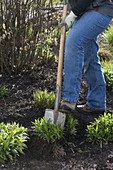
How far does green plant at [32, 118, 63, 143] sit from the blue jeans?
347mm

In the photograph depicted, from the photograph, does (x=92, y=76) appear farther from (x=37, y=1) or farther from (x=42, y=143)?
(x=37, y=1)

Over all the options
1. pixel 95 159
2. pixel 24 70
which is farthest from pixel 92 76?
pixel 24 70

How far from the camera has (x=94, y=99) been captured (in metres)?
4.85

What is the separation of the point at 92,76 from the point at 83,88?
808 mm

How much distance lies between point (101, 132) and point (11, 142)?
0.86m

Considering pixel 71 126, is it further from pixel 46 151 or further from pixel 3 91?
pixel 3 91

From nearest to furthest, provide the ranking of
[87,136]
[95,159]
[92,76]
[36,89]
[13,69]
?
[95,159] < [87,136] < [92,76] < [36,89] < [13,69]

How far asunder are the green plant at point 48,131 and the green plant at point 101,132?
0.28 metres

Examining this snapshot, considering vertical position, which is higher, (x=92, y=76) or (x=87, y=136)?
(x=92, y=76)

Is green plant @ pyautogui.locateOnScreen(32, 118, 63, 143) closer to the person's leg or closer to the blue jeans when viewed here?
the blue jeans

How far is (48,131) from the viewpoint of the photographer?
4242 millimetres

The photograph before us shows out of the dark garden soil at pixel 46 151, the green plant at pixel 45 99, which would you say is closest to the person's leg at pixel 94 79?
the dark garden soil at pixel 46 151

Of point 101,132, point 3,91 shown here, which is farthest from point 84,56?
point 3,91

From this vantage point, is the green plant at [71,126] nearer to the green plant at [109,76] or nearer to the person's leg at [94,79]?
the person's leg at [94,79]
